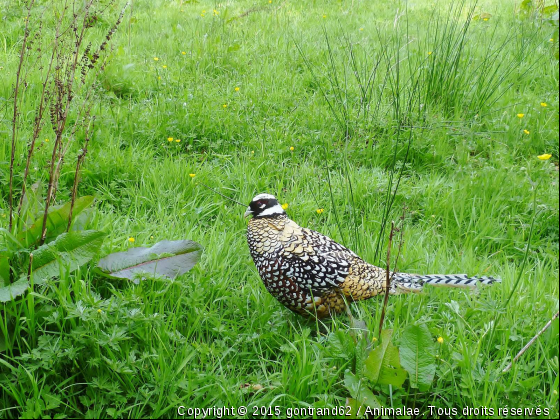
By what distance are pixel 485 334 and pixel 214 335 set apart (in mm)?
1326

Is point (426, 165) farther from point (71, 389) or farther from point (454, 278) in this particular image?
point (71, 389)

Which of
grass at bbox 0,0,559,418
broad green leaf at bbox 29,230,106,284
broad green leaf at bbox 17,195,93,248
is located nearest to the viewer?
grass at bbox 0,0,559,418

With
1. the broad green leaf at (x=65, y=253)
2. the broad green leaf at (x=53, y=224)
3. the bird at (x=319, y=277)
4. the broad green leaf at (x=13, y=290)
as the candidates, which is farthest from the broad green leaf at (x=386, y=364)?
the broad green leaf at (x=53, y=224)

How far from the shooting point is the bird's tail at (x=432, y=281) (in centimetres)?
271

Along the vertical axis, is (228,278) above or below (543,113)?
below

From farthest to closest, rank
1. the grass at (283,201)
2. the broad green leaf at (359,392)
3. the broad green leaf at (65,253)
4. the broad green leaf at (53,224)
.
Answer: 1. the broad green leaf at (53,224)
2. the broad green leaf at (65,253)
3. the grass at (283,201)
4. the broad green leaf at (359,392)

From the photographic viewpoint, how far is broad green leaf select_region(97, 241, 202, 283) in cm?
270

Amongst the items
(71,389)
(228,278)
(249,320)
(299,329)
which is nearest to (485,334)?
(299,329)

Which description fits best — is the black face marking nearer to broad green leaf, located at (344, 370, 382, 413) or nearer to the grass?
the grass

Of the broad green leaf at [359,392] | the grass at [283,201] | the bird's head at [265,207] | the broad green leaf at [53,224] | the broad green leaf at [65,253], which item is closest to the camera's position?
the broad green leaf at [359,392]

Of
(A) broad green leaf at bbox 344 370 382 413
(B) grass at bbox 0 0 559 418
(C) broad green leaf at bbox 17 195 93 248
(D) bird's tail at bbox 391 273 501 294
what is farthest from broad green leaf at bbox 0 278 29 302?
(D) bird's tail at bbox 391 273 501 294

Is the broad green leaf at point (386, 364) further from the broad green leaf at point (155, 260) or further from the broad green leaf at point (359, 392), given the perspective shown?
the broad green leaf at point (155, 260)

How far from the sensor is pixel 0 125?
162 inches

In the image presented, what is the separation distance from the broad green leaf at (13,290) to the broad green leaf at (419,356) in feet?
5.68
